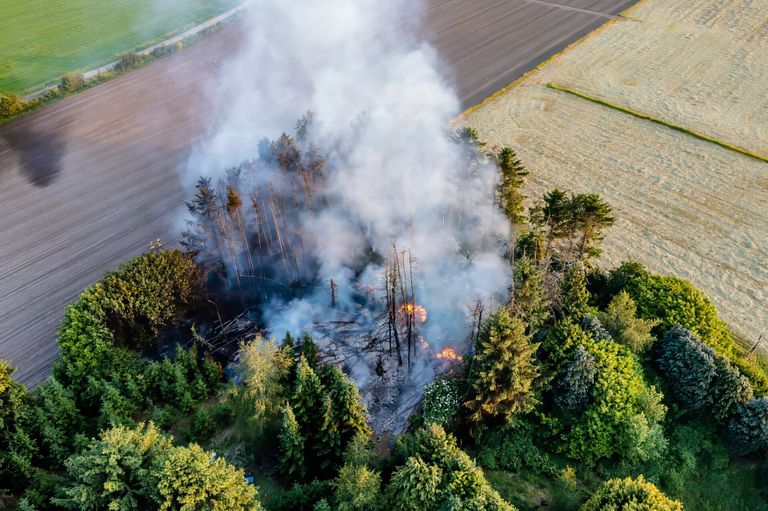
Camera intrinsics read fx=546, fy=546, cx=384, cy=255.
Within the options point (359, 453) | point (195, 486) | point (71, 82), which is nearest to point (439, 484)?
point (359, 453)

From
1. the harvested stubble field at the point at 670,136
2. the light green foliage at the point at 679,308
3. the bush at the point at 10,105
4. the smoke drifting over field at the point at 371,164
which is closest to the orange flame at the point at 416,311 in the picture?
the smoke drifting over field at the point at 371,164

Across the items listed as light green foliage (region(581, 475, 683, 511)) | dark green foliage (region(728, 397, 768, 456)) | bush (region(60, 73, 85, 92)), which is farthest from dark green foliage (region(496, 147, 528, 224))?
bush (region(60, 73, 85, 92))

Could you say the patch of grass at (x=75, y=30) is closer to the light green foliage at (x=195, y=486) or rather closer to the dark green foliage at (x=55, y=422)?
the dark green foliage at (x=55, y=422)

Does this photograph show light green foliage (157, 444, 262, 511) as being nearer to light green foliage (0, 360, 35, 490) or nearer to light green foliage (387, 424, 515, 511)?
light green foliage (387, 424, 515, 511)

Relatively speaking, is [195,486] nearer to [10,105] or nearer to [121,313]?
[121,313]

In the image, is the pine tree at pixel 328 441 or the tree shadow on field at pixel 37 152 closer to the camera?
the pine tree at pixel 328 441

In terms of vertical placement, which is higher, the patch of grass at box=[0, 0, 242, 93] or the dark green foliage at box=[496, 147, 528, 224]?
the patch of grass at box=[0, 0, 242, 93]
